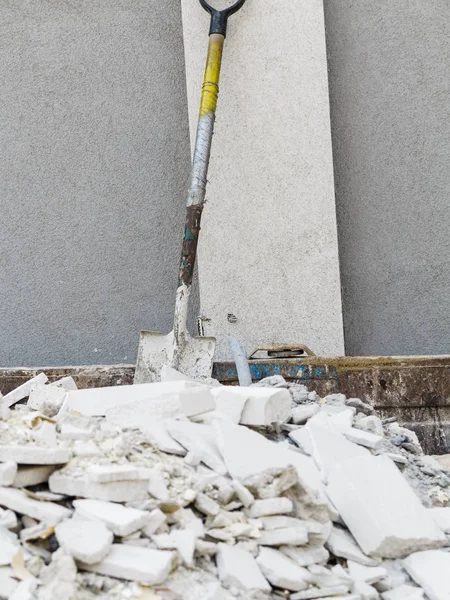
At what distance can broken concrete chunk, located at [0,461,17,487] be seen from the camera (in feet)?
4.69

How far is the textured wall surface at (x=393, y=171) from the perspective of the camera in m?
3.93

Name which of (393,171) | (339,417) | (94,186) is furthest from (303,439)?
(94,186)

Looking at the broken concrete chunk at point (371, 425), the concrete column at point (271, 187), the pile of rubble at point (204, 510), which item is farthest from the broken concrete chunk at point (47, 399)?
the concrete column at point (271, 187)

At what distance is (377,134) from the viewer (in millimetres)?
3973

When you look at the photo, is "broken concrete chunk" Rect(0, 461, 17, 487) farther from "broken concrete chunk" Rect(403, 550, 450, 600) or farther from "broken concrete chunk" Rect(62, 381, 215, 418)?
"broken concrete chunk" Rect(403, 550, 450, 600)

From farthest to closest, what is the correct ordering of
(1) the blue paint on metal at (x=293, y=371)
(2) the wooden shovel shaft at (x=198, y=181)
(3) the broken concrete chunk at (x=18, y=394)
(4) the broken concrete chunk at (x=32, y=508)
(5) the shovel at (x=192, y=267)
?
(2) the wooden shovel shaft at (x=198, y=181) < (5) the shovel at (x=192, y=267) < (1) the blue paint on metal at (x=293, y=371) < (3) the broken concrete chunk at (x=18, y=394) < (4) the broken concrete chunk at (x=32, y=508)

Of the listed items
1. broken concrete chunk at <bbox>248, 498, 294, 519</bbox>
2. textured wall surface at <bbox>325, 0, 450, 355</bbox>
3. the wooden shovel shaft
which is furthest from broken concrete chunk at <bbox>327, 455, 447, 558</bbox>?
textured wall surface at <bbox>325, 0, 450, 355</bbox>

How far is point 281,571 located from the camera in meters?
1.41

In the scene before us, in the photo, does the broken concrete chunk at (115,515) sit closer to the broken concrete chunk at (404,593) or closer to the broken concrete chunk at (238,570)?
the broken concrete chunk at (238,570)

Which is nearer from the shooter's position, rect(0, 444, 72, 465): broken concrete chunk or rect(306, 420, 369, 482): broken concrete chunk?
rect(0, 444, 72, 465): broken concrete chunk

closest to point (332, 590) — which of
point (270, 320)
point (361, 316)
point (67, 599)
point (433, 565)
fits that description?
point (433, 565)

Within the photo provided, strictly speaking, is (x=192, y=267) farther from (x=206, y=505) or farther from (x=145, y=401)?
(x=206, y=505)

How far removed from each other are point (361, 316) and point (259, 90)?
144 cm

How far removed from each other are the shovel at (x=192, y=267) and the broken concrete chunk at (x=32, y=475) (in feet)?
5.28
